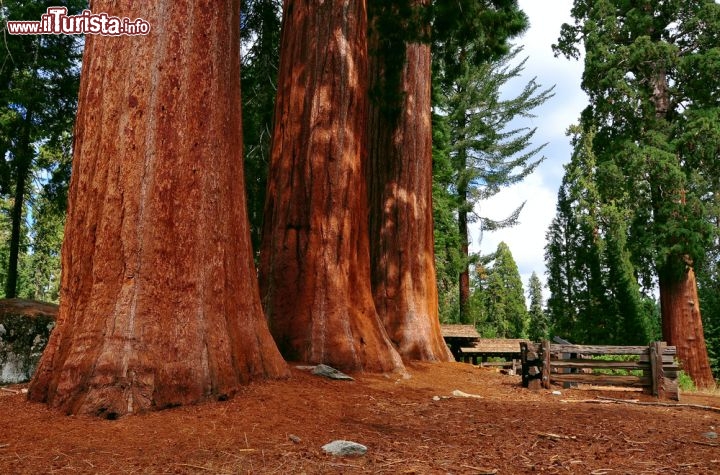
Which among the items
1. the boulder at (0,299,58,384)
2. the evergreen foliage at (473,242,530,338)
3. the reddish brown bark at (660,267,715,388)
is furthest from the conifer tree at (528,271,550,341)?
the boulder at (0,299,58,384)

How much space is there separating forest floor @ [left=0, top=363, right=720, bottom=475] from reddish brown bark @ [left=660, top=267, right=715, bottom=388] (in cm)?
1024

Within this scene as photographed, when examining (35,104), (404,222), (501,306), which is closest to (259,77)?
(404,222)

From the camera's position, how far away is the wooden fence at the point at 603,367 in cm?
869

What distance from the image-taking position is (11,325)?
7742 mm

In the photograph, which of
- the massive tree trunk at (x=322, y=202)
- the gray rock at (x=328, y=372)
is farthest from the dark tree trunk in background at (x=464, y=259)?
the gray rock at (x=328, y=372)

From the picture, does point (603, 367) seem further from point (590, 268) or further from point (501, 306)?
point (501, 306)

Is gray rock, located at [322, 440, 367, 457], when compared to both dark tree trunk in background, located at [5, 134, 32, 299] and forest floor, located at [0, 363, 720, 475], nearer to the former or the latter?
forest floor, located at [0, 363, 720, 475]

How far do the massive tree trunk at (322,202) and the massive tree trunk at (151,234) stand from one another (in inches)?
80.5

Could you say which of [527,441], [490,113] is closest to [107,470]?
[527,441]

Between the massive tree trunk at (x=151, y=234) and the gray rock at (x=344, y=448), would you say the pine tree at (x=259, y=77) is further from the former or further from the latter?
the gray rock at (x=344, y=448)

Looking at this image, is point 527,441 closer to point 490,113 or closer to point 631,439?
point 631,439

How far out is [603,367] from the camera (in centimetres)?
912

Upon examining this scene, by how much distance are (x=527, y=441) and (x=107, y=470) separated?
3049 millimetres

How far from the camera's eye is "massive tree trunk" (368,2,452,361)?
1101 centimetres
